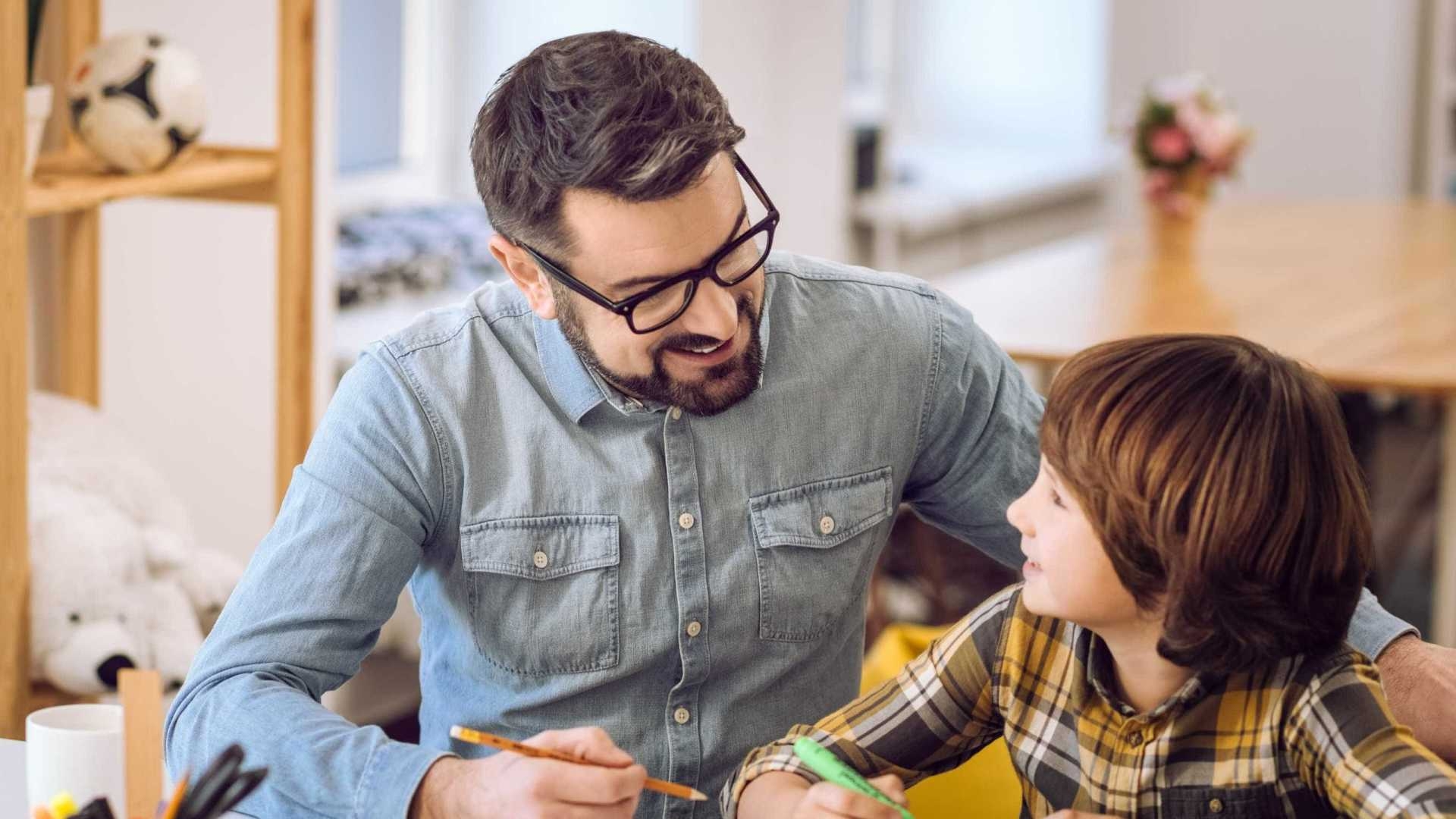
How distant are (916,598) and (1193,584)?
2.78 meters

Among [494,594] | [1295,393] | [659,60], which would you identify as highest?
[659,60]

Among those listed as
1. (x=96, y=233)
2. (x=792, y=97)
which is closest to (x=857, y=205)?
(x=792, y=97)

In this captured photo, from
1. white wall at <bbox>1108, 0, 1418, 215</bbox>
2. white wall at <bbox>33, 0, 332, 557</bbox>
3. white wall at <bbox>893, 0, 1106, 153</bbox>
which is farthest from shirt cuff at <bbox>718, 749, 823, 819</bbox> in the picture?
white wall at <bbox>1108, 0, 1418, 215</bbox>

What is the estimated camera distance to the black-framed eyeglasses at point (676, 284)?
139cm

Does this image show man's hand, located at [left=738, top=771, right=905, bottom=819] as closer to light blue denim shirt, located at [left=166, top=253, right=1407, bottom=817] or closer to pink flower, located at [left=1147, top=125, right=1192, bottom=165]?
light blue denim shirt, located at [left=166, top=253, right=1407, bottom=817]

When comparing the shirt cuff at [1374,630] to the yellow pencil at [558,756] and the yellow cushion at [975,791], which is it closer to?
the yellow cushion at [975,791]

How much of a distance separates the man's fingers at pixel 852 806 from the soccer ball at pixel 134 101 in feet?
4.37

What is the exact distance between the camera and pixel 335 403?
1.49 m

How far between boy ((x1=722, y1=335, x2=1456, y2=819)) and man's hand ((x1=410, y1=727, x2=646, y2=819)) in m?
0.14

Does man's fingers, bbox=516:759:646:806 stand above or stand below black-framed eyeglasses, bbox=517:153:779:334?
below

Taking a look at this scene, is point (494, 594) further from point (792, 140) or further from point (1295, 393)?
point (792, 140)

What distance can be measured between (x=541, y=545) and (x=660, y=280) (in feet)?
0.87

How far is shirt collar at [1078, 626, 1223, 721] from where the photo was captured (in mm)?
1212

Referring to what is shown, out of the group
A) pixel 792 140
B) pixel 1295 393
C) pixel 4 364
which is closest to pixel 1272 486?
pixel 1295 393
